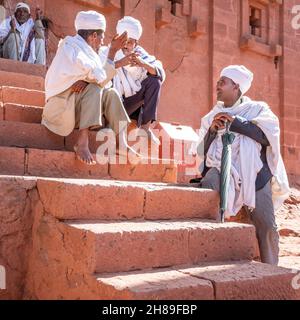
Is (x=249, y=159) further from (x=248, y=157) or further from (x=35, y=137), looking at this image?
(x=35, y=137)

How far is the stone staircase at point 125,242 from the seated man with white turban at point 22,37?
10.8 feet

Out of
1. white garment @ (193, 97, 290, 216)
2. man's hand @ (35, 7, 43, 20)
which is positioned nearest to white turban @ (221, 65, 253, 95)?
white garment @ (193, 97, 290, 216)

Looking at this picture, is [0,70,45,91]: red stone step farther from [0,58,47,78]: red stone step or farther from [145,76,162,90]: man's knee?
[145,76,162,90]: man's knee

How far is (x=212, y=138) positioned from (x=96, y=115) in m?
1.07

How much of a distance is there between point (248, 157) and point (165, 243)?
1514 mm

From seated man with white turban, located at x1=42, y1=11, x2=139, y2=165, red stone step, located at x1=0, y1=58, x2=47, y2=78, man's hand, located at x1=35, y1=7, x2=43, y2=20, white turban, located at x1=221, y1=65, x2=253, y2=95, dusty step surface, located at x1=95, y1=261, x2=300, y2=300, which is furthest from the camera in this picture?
man's hand, located at x1=35, y1=7, x2=43, y2=20

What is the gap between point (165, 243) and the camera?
278cm

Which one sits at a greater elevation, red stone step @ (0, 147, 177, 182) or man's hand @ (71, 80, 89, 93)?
man's hand @ (71, 80, 89, 93)

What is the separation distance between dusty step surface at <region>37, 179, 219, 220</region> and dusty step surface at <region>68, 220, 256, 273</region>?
11 centimetres

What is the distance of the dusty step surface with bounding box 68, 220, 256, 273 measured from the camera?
2555 mm

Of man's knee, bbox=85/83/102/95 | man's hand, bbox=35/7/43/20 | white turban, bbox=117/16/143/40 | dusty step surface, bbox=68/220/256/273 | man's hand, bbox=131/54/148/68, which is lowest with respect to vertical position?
dusty step surface, bbox=68/220/256/273

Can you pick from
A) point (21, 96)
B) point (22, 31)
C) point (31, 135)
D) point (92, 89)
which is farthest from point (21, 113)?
point (22, 31)

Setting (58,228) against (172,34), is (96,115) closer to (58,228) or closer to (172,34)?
(58,228)

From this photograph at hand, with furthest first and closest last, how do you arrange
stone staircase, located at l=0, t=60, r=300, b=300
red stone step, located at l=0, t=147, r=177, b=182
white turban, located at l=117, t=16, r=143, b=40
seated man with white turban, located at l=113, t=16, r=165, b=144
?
white turban, located at l=117, t=16, r=143, b=40, seated man with white turban, located at l=113, t=16, r=165, b=144, red stone step, located at l=0, t=147, r=177, b=182, stone staircase, located at l=0, t=60, r=300, b=300
